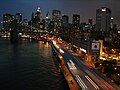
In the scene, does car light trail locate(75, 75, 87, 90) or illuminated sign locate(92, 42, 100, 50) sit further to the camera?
illuminated sign locate(92, 42, 100, 50)

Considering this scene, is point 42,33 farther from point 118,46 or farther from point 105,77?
point 105,77

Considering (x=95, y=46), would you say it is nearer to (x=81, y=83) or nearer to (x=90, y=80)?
(x=90, y=80)

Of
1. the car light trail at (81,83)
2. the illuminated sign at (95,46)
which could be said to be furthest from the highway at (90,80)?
the illuminated sign at (95,46)

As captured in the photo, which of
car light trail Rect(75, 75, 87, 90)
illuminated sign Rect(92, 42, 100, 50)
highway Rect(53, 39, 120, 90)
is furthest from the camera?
illuminated sign Rect(92, 42, 100, 50)

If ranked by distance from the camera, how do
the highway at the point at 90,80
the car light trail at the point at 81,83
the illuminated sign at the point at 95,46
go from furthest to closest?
1. the illuminated sign at the point at 95,46
2. the car light trail at the point at 81,83
3. the highway at the point at 90,80

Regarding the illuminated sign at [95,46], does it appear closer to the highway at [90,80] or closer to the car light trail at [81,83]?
the highway at [90,80]

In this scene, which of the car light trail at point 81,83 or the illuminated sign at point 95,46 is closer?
the car light trail at point 81,83

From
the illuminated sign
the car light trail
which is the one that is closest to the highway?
the car light trail

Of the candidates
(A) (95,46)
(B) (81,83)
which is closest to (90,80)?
(B) (81,83)

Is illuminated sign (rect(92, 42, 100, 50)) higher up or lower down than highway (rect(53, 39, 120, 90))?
higher up

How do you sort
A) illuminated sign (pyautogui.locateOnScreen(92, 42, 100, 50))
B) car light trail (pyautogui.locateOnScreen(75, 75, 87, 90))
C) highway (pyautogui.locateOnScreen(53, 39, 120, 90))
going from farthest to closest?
1. illuminated sign (pyautogui.locateOnScreen(92, 42, 100, 50))
2. car light trail (pyautogui.locateOnScreen(75, 75, 87, 90))
3. highway (pyautogui.locateOnScreen(53, 39, 120, 90))

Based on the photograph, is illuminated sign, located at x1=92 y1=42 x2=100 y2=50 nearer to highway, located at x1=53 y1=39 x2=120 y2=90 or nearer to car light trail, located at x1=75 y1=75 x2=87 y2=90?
highway, located at x1=53 y1=39 x2=120 y2=90
